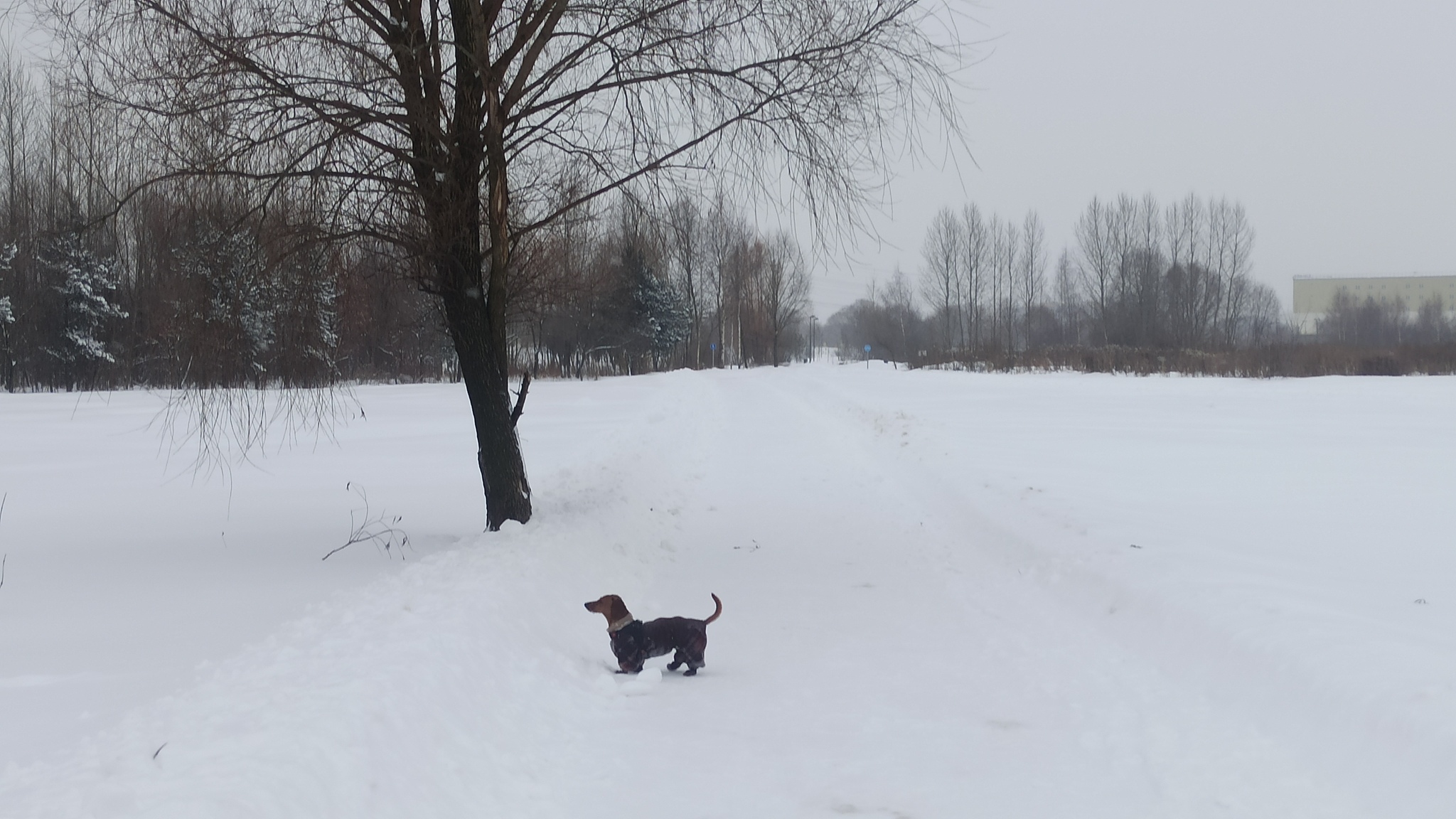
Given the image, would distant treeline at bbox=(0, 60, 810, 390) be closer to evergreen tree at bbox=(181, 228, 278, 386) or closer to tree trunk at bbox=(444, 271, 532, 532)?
evergreen tree at bbox=(181, 228, 278, 386)

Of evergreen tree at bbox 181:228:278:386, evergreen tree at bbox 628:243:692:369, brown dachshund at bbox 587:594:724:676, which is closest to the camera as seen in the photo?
brown dachshund at bbox 587:594:724:676

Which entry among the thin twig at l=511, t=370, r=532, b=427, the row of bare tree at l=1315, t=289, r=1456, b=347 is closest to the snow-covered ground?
the thin twig at l=511, t=370, r=532, b=427

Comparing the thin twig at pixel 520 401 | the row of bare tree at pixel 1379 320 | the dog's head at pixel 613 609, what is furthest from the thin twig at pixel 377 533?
the row of bare tree at pixel 1379 320

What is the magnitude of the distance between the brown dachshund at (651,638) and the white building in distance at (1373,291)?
12931cm

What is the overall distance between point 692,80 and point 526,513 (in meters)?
4.15

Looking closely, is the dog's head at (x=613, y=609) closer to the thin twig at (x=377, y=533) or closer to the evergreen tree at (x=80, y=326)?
the thin twig at (x=377, y=533)

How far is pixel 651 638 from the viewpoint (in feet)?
17.5

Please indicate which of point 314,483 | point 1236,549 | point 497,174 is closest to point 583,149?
point 497,174

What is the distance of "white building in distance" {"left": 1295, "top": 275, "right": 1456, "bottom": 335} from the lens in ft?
391

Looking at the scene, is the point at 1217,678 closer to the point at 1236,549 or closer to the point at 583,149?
the point at 1236,549

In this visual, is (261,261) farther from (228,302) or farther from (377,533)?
Result: (377,533)

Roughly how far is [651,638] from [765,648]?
932mm

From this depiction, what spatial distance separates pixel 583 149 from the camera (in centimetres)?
859

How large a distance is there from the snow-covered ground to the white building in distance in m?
125
